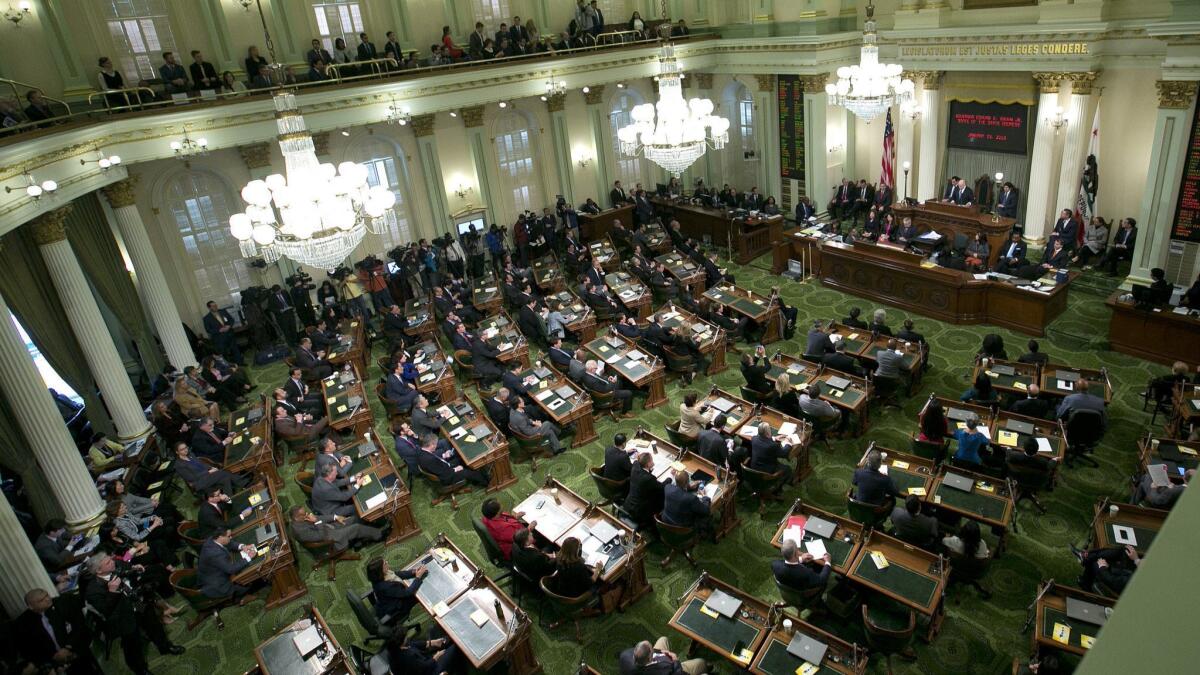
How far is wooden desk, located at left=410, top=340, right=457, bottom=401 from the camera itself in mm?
11852

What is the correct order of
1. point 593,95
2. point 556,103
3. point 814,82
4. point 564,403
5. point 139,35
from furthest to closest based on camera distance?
point 593,95, point 556,103, point 814,82, point 139,35, point 564,403

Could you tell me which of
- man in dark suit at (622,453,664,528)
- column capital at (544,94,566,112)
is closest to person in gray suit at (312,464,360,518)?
man in dark suit at (622,453,664,528)

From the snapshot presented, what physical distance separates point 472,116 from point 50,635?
1389 centimetres

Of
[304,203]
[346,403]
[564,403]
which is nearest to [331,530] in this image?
[346,403]

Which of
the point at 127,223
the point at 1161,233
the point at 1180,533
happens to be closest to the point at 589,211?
the point at 127,223

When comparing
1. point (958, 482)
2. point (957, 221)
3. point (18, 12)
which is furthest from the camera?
point (957, 221)

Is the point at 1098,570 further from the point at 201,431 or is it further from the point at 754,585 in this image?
the point at 201,431

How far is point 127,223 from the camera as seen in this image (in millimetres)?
12625

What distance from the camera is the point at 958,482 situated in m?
7.73

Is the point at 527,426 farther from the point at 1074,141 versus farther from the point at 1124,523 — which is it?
the point at 1074,141

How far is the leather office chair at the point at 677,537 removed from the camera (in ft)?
25.5

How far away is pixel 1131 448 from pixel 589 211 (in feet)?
45.9

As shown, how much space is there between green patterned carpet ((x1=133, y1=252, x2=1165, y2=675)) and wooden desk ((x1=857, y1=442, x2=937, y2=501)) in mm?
1009

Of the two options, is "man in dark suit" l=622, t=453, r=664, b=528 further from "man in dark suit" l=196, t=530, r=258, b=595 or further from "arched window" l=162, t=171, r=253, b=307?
"arched window" l=162, t=171, r=253, b=307
